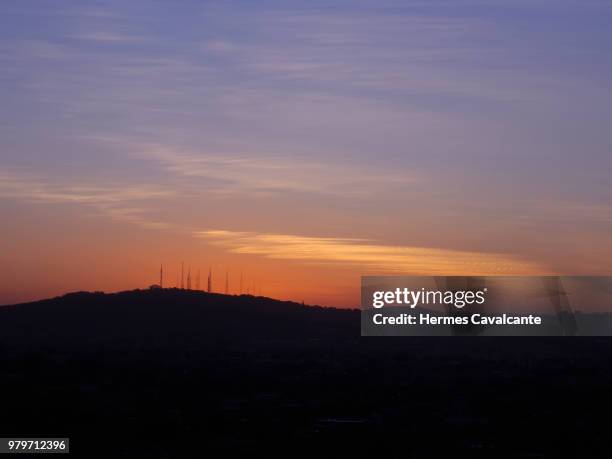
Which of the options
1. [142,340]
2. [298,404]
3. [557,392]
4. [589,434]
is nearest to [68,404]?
[298,404]

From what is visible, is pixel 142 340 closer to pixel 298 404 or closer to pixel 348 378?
pixel 348 378

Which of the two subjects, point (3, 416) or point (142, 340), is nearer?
point (3, 416)

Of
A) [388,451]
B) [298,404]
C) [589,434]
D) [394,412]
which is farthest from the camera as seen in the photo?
[298,404]

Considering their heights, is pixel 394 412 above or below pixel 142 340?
below

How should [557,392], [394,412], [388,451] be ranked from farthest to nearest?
1. [557,392]
2. [394,412]
3. [388,451]

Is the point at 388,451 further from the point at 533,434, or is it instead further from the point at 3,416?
the point at 3,416

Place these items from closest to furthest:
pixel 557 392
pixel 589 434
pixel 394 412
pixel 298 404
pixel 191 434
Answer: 1. pixel 191 434
2. pixel 589 434
3. pixel 394 412
4. pixel 298 404
5. pixel 557 392

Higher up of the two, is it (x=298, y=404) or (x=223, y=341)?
(x=223, y=341)

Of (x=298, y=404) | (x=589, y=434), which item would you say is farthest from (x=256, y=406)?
(x=589, y=434)

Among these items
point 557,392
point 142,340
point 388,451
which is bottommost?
point 388,451
